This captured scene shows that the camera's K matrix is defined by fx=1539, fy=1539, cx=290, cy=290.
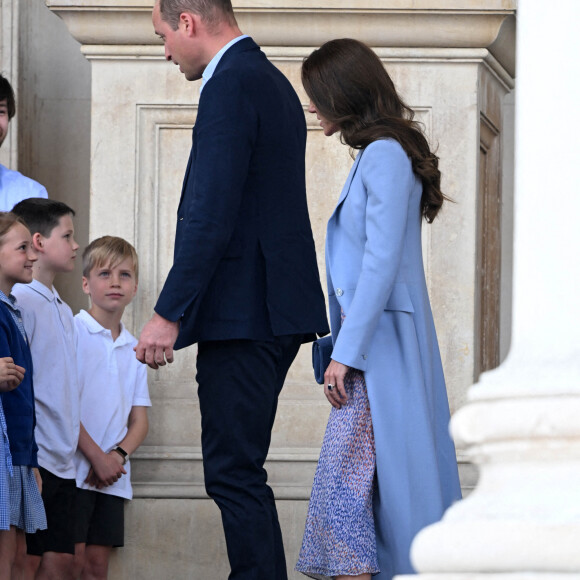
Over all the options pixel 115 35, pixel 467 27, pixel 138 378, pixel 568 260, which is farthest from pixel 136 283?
pixel 568 260

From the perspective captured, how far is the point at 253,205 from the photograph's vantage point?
3.99 meters

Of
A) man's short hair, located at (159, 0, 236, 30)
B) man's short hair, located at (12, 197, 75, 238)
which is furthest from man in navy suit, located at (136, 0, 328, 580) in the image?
man's short hair, located at (12, 197, 75, 238)

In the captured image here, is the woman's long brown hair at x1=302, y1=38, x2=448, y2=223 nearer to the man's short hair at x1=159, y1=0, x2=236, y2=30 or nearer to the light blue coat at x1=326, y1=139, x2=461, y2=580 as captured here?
the light blue coat at x1=326, y1=139, x2=461, y2=580

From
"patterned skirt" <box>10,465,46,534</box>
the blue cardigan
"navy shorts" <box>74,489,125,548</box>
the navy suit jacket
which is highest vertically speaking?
the navy suit jacket

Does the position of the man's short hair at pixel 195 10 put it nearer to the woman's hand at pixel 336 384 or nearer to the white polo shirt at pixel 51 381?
the woman's hand at pixel 336 384

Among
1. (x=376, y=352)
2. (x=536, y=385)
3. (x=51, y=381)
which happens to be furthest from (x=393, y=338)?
(x=51, y=381)

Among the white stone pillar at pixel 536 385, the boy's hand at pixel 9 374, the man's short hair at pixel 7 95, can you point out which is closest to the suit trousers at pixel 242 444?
the boy's hand at pixel 9 374

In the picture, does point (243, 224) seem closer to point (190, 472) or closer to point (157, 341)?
point (157, 341)

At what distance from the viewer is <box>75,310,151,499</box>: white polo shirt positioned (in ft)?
17.4

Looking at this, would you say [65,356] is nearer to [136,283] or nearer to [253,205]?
[136,283]

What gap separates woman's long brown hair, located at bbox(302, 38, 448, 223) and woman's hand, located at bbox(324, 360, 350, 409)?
49 cm

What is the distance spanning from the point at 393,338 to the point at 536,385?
1.30 m

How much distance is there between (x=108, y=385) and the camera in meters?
5.35

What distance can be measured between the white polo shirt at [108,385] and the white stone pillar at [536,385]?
2.80 metres
